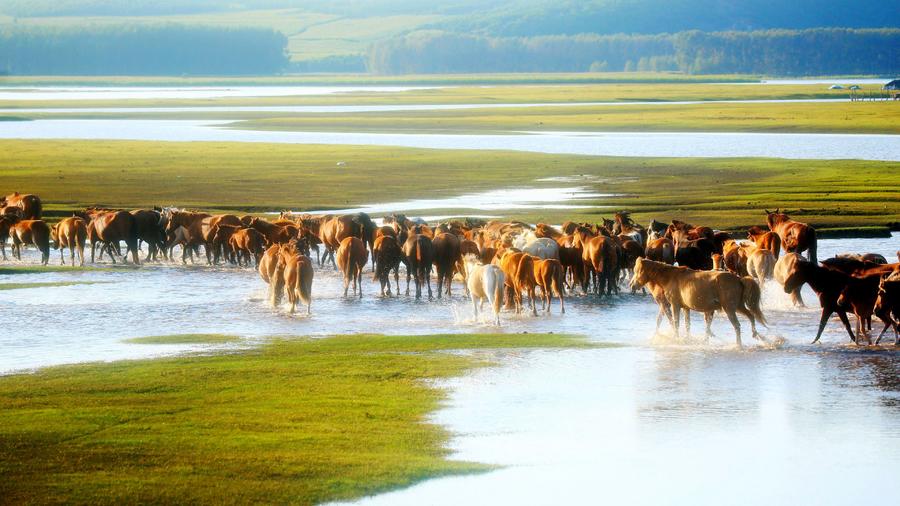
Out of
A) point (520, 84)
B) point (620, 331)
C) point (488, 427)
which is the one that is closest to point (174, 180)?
point (620, 331)

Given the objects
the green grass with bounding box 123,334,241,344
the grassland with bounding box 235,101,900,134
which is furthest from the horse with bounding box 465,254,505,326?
the grassland with bounding box 235,101,900,134

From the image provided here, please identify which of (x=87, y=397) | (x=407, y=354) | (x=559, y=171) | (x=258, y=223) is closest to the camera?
(x=87, y=397)

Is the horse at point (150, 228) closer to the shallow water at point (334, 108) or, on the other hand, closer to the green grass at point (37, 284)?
the green grass at point (37, 284)

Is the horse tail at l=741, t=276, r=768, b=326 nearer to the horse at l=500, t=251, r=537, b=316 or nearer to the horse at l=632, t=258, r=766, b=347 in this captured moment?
the horse at l=632, t=258, r=766, b=347

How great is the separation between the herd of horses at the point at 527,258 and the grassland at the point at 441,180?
8.55 m

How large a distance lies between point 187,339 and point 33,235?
36.7 feet

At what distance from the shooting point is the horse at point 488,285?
19938 mm

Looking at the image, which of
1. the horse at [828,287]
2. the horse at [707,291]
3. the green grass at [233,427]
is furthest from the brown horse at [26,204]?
the horse at [828,287]

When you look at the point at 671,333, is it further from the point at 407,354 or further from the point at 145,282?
the point at 145,282

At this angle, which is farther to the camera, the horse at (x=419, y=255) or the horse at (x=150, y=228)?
the horse at (x=150, y=228)

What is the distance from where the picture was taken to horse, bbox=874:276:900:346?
17156mm

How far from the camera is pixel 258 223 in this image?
27828 mm

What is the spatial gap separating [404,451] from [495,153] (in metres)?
48.8

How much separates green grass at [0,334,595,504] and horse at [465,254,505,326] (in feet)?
6.90
